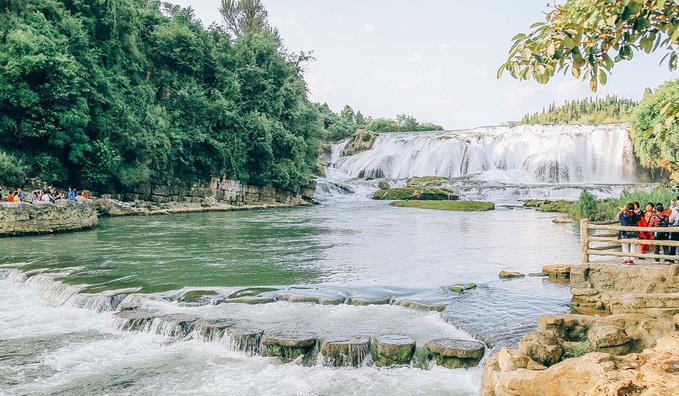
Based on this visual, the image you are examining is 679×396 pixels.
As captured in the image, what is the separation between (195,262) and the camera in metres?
14.9

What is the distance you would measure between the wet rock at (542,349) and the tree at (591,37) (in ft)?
9.71

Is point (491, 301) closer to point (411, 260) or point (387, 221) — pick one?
point (411, 260)

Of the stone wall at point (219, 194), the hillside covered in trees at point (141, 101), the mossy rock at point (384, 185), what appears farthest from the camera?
the mossy rock at point (384, 185)

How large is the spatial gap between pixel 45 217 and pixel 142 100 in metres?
13.7

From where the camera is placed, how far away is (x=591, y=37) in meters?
5.09

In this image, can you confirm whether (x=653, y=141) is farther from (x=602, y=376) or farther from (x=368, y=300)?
(x=602, y=376)

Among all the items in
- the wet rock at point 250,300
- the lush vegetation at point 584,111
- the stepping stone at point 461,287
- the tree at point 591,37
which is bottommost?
the wet rock at point 250,300

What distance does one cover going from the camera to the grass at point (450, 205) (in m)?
33.1

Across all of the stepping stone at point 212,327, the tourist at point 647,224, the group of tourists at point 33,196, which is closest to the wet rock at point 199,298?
the stepping stone at point 212,327

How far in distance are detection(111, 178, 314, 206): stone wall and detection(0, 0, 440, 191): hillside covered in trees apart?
1.97 feet

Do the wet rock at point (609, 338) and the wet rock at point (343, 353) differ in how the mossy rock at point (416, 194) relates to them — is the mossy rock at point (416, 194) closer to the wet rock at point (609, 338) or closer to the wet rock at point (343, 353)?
the wet rock at point (343, 353)

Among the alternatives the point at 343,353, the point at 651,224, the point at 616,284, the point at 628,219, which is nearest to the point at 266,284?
the point at 343,353

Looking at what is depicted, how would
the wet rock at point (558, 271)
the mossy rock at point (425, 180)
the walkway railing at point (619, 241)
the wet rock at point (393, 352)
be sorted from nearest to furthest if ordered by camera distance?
1. the wet rock at point (393, 352)
2. the walkway railing at point (619, 241)
3. the wet rock at point (558, 271)
4. the mossy rock at point (425, 180)

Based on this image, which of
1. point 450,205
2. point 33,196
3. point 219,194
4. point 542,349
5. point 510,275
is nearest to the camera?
point 542,349
